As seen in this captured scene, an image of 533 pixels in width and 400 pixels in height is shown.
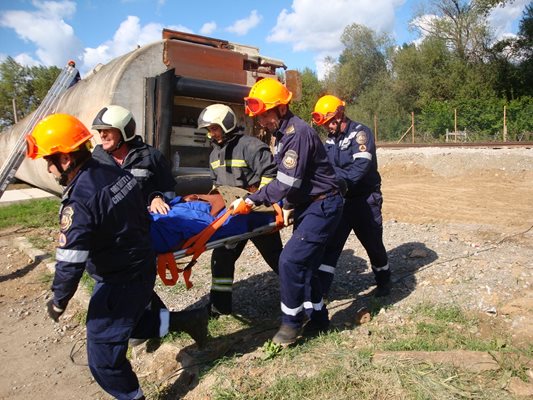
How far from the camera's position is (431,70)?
32531 millimetres

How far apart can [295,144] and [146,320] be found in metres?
1.47

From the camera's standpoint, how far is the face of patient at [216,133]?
11.1ft

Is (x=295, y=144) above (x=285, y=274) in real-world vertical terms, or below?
above

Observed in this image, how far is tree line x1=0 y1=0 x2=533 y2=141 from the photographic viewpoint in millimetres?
22047

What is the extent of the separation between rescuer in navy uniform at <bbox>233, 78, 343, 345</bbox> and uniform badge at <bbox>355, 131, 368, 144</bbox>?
77 centimetres

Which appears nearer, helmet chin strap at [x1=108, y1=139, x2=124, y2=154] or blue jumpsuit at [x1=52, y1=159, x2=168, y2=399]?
blue jumpsuit at [x1=52, y1=159, x2=168, y2=399]

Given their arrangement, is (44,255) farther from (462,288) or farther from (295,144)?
(462,288)

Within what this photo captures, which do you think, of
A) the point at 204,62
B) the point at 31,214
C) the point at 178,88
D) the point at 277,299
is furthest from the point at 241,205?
the point at 31,214

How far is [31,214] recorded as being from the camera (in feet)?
26.5

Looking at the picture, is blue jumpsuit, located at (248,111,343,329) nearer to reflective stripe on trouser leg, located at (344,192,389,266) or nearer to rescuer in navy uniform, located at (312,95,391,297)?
rescuer in navy uniform, located at (312,95,391,297)

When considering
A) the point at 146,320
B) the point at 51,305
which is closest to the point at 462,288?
the point at 146,320

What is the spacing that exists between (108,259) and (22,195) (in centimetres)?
893

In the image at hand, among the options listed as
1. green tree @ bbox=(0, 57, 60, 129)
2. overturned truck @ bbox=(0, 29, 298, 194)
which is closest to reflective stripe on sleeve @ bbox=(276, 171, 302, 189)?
overturned truck @ bbox=(0, 29, 298, 194)

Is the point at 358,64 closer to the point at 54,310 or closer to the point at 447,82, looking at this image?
the point at 447,82
